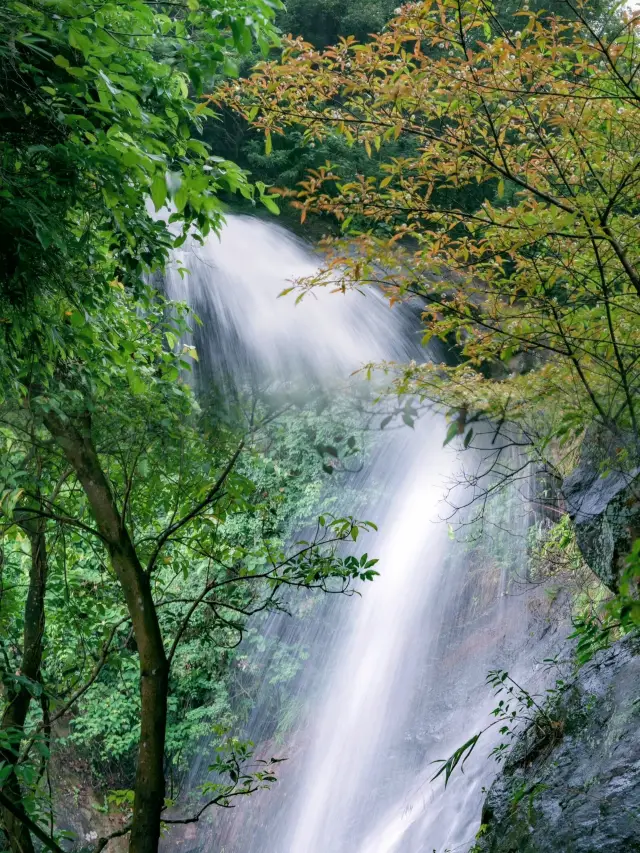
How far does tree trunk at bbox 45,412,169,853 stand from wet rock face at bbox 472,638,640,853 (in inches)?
53.0

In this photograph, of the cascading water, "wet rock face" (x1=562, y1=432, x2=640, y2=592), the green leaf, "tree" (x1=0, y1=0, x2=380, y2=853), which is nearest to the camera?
the green leaf

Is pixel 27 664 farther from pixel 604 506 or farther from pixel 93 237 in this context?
pixel 604 506

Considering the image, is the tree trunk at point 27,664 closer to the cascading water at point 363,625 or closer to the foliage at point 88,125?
the foliage at point 88,125

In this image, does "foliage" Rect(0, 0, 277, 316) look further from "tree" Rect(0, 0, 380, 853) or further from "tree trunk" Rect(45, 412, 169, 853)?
"tree trunk" Rect(45, 412, 169, 853)

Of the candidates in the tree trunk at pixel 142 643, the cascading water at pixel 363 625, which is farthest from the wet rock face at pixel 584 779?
the cascading water at pixel 363 625

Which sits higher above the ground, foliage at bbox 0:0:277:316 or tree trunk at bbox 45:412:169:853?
foliage at bbox 0:0:277:316

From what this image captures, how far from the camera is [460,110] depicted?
7.43 feet

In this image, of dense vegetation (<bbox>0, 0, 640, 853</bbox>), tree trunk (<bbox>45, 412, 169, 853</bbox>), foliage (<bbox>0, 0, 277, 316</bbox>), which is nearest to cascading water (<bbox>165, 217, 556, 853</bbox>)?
dense vegetation (<bbox>0, 0, 640, 853</bbox>)

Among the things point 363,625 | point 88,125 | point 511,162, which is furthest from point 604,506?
point 363,625

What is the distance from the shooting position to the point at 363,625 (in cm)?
885

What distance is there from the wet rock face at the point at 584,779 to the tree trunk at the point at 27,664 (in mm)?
1734

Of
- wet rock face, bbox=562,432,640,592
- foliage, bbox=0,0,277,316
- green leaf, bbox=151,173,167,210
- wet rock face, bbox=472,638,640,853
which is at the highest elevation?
foliage, bbox=0,0,277,316

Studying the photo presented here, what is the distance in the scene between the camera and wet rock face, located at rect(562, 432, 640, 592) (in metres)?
3.23

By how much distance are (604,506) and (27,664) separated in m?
2.81
